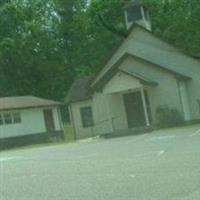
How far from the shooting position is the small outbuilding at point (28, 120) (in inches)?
2112

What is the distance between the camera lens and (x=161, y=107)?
44.8 metres

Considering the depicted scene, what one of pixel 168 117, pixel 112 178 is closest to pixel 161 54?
pixel 168 117

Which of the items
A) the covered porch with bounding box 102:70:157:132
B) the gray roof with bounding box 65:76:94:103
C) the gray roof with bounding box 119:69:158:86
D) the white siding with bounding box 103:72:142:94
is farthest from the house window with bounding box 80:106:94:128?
the gray roof with bounding box 119:69:158:86

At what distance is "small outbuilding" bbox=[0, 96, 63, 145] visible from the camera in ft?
176

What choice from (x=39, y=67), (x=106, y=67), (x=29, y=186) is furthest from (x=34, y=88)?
(x=29, y=186)

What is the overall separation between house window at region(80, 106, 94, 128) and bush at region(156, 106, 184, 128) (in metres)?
7.43

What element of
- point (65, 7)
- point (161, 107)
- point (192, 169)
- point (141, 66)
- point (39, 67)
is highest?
point (65, 7)

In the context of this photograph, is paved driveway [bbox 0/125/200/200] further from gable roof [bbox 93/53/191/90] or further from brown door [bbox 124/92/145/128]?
brown door [bbox 124/92/145/128]

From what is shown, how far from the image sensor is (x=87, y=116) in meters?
50.5

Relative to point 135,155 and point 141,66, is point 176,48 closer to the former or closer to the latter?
point 141,66

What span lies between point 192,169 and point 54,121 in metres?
43.5

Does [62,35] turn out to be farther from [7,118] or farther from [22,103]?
[7,118]

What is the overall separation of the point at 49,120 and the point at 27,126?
3.83 m

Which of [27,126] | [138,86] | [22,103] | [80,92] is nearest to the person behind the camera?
[138,86]
